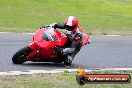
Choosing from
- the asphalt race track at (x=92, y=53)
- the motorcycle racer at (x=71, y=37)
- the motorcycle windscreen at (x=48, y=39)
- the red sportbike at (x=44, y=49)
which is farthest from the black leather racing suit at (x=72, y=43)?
the asphalt race track at (x=92, y=53)

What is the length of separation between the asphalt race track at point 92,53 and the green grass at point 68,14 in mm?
2173

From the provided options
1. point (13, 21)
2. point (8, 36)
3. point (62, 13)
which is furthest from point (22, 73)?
point (62, 13)

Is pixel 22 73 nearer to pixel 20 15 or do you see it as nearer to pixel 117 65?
pixel 117 65

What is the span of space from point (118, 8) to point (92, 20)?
9.24 m

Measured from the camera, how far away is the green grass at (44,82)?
9.52 m

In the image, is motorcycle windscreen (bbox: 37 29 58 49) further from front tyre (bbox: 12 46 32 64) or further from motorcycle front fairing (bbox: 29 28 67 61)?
front tyre (bbox: 12 46 32 64)

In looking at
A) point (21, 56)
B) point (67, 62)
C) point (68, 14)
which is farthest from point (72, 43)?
point (68, 14)

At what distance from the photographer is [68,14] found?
3011 centimetres

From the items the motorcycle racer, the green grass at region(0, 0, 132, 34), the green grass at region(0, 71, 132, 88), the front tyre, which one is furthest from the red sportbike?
the green grass at region(0, 0, 132, 34)

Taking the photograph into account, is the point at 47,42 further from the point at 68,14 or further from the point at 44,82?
the point at 68,14

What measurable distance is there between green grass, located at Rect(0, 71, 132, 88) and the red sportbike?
1.63 metres

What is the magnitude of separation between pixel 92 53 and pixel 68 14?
559 inches

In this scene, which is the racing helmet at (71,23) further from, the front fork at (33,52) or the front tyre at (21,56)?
the front tyre at (21,56)

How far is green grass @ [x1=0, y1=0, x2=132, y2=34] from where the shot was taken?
2402 centimetres
